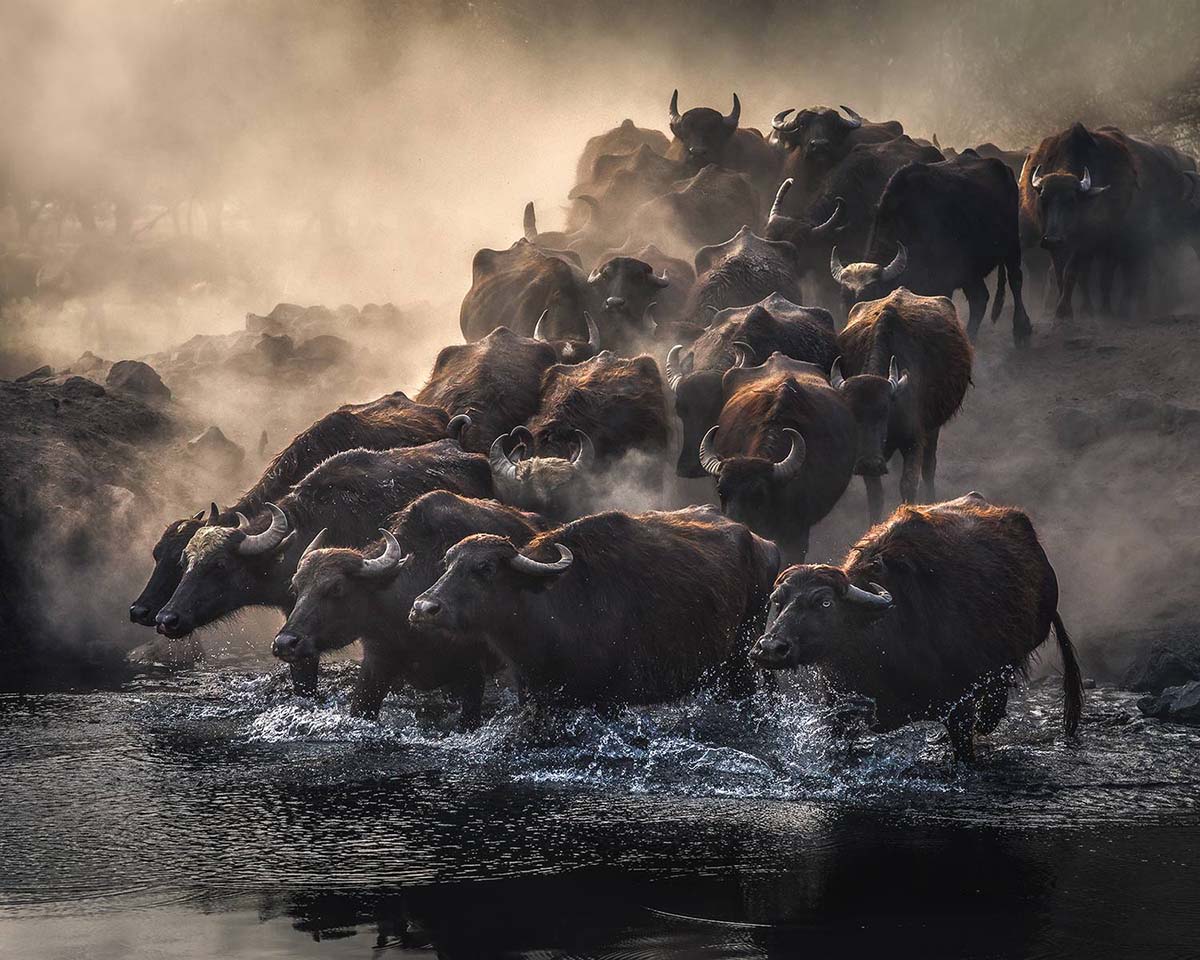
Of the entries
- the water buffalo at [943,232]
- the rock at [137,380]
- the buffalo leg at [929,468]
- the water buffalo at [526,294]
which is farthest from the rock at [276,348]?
the buffalo leg at [929,468]

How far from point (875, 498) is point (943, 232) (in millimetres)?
4466

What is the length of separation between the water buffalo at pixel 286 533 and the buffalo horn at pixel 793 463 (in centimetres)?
221

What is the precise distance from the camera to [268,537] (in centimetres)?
1091

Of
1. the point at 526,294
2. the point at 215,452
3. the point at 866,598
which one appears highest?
the point at 526,294

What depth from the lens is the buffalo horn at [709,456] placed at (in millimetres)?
11810

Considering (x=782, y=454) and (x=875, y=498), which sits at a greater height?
(x=782, y=454)

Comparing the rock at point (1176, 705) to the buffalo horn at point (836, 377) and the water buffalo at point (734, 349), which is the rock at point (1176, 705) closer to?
the buffalo horn at point (836, 377)

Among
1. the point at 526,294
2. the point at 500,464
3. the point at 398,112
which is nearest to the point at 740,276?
the point at 526,294

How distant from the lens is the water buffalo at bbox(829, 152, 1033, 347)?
16.8m

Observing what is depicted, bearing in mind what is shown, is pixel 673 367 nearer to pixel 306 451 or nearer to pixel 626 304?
pixel 626 304

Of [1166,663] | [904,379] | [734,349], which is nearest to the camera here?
[1166,663]

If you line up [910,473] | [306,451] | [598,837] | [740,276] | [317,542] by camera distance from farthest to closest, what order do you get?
[740,276]
[910,473]
[306,451]
[317,542]
[598,837]

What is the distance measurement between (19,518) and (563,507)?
5.52m

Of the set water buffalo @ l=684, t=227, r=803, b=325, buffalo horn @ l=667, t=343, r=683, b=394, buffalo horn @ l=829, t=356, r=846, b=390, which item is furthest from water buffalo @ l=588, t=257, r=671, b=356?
buffalo horn @ l=829, t=356, r=846, b=390
